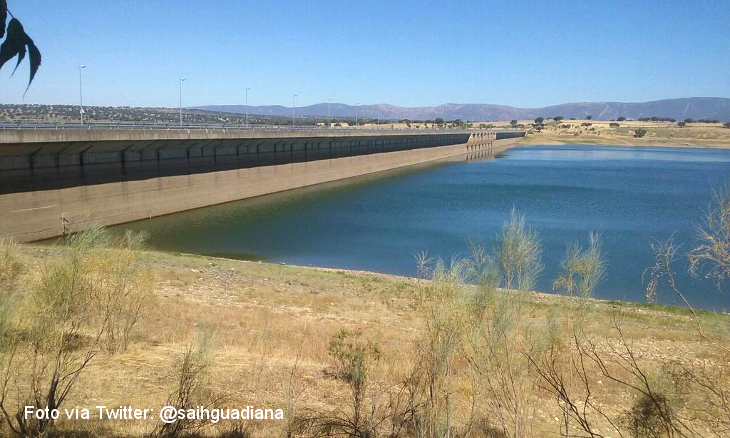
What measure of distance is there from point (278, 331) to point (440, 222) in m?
20.0

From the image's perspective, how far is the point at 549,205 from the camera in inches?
1400

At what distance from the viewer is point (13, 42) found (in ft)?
6.79

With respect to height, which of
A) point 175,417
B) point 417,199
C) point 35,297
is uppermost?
point 35,297

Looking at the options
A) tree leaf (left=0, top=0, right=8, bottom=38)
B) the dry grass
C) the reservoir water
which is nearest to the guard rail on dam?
the reservoir water

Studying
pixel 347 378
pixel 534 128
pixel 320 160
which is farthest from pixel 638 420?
pixel 534 128

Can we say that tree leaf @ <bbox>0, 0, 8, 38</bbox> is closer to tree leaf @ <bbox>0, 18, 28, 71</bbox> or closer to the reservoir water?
tree leaf @ <bbox>0, 18, 28, 71</bbox>

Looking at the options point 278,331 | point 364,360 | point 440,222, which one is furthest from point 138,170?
point 364,360

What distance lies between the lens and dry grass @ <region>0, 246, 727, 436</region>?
6.56 meters

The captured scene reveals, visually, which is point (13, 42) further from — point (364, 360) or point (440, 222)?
point (440, 222)

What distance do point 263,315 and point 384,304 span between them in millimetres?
3459

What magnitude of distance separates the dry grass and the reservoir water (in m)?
2.89

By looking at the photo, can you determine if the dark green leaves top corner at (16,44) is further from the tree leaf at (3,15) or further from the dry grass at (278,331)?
the dry grass at (278,331)

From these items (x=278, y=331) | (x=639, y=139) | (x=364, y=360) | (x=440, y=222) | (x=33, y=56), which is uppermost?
(x=33, y=56)

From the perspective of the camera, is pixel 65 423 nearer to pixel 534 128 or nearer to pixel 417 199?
pixel 417 199
